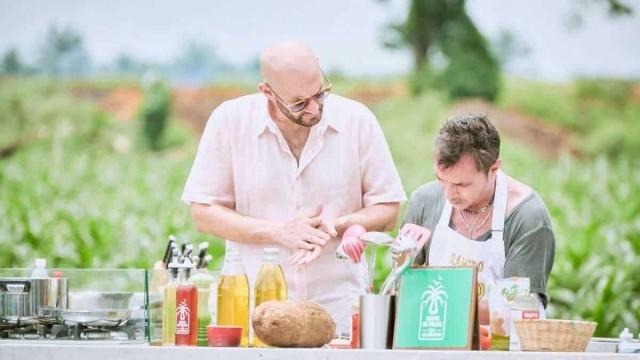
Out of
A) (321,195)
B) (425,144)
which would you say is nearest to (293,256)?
(321,195)

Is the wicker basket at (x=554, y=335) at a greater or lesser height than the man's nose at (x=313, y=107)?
lesser

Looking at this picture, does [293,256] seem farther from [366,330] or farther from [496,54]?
[496,54]

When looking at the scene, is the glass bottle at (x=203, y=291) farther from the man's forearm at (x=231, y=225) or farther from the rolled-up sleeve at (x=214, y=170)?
the rolled-up sleeve at (x=214, y=170)

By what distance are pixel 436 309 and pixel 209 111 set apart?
5891mm

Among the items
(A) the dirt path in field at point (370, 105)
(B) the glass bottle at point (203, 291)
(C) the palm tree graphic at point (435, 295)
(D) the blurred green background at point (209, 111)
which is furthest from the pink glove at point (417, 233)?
(A) the dirt path in field at point (370, 105)

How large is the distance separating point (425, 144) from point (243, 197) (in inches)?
198

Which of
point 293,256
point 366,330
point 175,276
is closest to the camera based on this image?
point 366,330

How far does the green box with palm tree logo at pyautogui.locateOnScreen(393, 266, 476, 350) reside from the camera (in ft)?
8.72

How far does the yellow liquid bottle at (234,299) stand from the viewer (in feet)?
9.45

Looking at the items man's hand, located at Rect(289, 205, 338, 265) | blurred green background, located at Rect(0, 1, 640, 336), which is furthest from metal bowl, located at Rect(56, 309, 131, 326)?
blurred green background, located at Rect(0, 1, 640, 336)

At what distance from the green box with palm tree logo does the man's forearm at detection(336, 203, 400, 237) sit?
61cm

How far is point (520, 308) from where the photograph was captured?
9.11ft

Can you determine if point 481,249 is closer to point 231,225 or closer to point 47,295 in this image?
point 231,225

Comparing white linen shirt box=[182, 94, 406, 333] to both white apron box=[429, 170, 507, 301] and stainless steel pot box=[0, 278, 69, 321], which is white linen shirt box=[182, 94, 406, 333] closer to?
white apron box=[429, 170, 507, 301]
